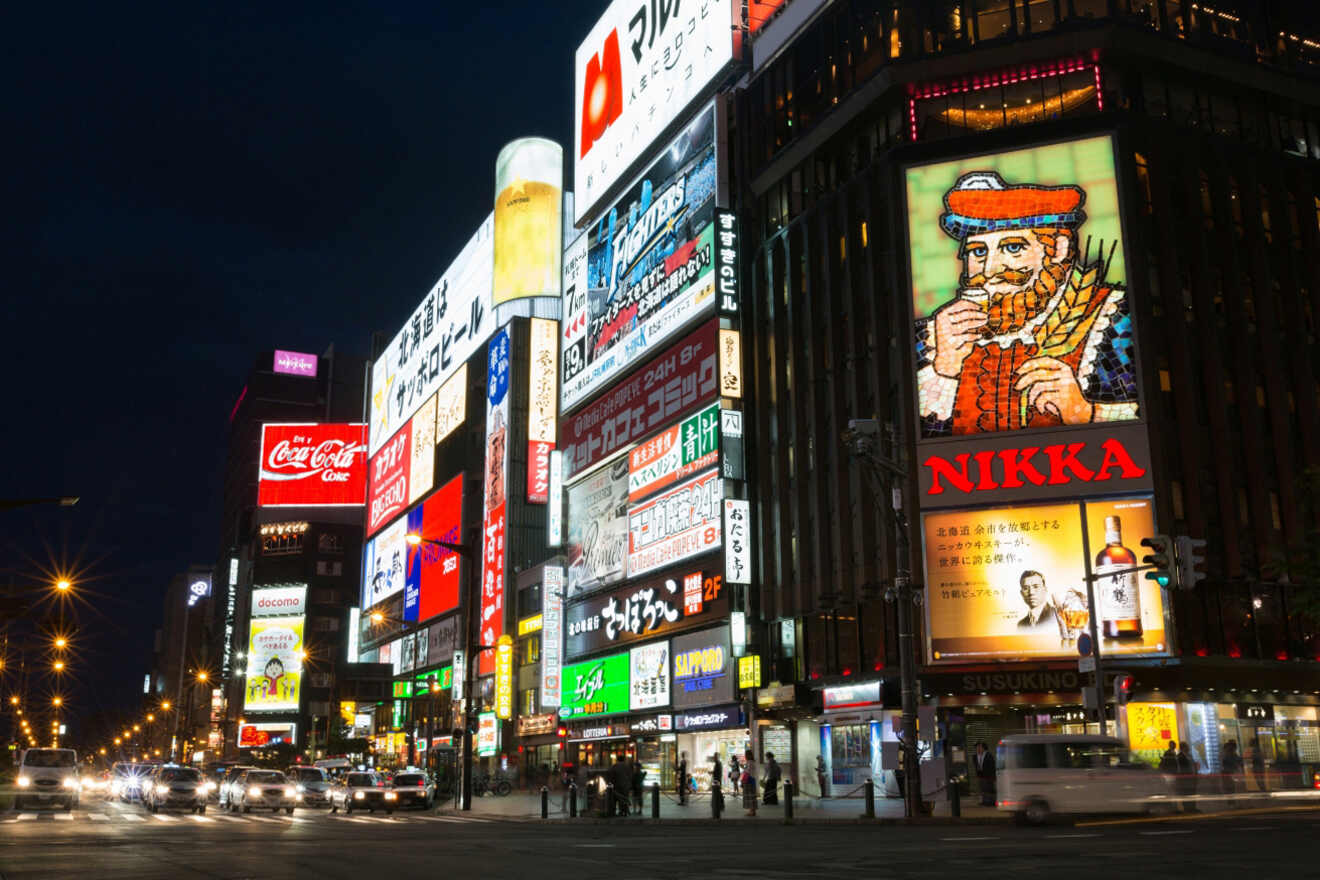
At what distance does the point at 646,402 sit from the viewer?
61.8m

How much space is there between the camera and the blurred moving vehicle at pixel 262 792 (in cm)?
4556

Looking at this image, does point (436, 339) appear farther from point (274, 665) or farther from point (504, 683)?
point (274, 665)

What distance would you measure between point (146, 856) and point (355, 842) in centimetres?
498

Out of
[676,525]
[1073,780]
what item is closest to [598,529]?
[676,525]

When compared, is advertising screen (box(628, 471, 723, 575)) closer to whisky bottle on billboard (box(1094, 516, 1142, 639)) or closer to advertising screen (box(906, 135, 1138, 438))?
advertising screen (box(906, 135, 1138, 438))

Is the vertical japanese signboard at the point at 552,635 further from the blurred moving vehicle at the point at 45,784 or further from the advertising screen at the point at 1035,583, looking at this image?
the blurred moving vehicle at the point at 45,784

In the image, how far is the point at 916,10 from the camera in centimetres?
5034

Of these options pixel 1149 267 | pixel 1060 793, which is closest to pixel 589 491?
pixel 1149 267

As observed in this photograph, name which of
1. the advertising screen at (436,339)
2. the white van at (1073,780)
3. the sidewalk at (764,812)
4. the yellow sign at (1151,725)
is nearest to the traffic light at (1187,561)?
the white van at (1073,780)

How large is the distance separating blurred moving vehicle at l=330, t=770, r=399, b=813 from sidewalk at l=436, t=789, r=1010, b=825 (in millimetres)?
1989

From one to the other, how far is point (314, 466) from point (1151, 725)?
10099 centimetres

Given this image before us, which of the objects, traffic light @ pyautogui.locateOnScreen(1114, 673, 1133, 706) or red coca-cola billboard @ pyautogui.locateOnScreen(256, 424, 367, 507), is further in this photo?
red coca-cola billboard @ pyautogui.locateOnScreen(256, 424, 367, 507)

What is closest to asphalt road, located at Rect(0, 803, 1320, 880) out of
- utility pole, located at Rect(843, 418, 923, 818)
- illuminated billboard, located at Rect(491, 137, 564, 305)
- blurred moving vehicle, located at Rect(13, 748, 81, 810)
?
utility pole, located at Rect(843, 418, 923, 818)

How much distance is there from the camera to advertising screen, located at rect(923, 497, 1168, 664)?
4172cm
